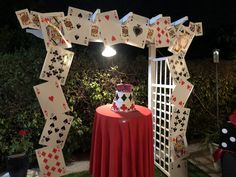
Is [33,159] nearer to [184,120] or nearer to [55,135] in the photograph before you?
[55,135]

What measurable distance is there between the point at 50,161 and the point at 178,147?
1541mm

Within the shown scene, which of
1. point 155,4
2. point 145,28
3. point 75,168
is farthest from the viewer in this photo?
point 155,4

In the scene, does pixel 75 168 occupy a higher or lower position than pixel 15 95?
lower

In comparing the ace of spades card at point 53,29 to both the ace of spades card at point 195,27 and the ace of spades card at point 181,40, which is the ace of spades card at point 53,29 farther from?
the ace of spades card at point 195,27

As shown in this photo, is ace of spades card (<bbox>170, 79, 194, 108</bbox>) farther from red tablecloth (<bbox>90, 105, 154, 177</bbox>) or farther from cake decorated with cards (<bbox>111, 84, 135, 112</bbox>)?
cake decorated with cards (<bbox>111, 84, 135, 112</bbox>)

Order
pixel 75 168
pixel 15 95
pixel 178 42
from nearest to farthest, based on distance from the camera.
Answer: pixel 178 42 → pixel 15 95 → pixel 75 168

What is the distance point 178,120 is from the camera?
8.98 feet

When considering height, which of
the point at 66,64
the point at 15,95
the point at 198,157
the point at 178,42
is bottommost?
the point at 198,157

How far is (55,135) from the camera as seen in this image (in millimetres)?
2404

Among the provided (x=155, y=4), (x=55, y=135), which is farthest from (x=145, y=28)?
(x=155, y=4)

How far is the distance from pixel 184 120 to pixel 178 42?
97cm

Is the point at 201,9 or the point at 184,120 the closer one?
the point at 184,120

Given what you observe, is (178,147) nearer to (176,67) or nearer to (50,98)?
(176,67)

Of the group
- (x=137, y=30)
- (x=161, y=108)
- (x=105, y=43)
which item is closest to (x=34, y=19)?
(x=105, y=43)
